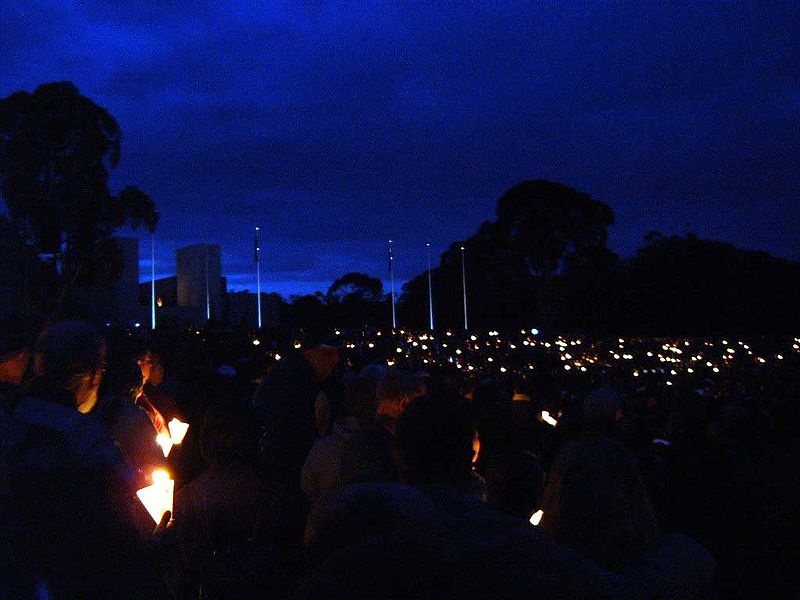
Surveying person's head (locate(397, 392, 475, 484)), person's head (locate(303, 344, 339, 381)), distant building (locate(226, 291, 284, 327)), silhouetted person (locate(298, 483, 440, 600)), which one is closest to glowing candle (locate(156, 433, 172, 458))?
person's head (locate(303, 344, 339, 381))

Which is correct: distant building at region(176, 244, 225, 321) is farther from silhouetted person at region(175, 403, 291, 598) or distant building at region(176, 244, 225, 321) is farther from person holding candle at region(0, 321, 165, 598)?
person holding candle at region(0, 321, 165, 598)

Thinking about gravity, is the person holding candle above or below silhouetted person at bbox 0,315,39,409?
below

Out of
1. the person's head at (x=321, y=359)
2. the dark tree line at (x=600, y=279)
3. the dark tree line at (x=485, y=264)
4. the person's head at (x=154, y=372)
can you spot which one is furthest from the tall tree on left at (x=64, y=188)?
the dark tree line at (x=600, y=279)

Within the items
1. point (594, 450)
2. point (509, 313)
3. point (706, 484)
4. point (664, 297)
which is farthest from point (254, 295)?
point (594, 450)

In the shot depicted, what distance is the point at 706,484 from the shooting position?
6.53 m

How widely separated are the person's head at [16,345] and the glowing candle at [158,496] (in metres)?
0.65

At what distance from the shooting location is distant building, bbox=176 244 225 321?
31.7 meters

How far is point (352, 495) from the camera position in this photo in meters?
1.71

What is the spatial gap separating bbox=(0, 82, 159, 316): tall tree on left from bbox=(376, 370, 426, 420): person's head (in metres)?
22.8

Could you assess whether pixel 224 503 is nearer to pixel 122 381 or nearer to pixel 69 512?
pixel 122 381

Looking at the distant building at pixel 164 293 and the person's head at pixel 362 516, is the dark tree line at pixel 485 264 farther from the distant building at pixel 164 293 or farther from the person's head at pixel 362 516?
the person's head at pixel 362 516

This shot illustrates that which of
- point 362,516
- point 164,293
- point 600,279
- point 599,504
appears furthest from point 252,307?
point 362,516

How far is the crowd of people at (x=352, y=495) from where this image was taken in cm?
155

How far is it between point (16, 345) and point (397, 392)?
2056 millimetres
